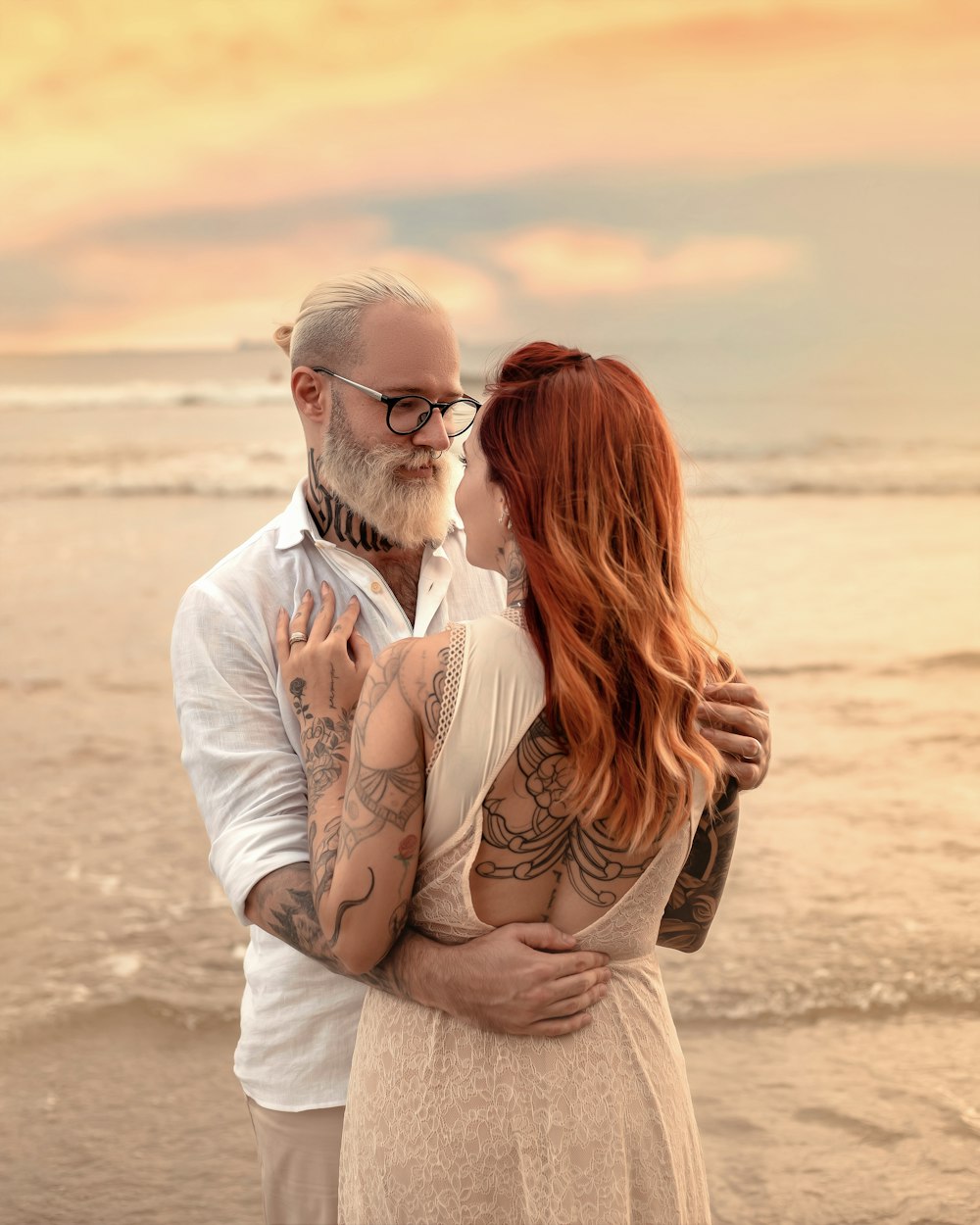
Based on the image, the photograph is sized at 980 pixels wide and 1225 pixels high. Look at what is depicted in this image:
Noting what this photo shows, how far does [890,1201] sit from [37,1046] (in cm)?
306

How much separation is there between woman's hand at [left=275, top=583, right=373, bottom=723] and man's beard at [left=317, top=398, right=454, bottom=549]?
32 cm

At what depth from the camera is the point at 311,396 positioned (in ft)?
7.98

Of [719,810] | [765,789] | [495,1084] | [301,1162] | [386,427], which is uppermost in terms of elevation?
[386,427]

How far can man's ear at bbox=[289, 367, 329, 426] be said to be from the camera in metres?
2.41

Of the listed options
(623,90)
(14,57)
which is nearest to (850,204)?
(623,90)

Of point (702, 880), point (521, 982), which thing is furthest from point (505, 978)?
point (702, 880)

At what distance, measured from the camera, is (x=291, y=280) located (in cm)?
2039

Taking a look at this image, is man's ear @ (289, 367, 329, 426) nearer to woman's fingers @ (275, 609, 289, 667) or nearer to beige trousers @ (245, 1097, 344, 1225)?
woman's fingers @ (275, 609, 289, 667)

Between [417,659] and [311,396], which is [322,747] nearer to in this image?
[417,659]

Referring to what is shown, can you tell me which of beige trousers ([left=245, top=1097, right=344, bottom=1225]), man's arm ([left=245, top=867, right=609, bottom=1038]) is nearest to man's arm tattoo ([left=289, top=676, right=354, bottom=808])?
man's arm ([left=245, top=867, right=609, bottom=1038])

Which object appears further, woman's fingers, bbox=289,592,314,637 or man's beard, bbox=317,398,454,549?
man's beard, bbox=317,398,454,549

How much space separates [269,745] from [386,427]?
646 millimetres

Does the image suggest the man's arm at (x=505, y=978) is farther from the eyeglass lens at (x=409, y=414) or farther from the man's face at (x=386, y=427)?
the eyeglass lens at (x=409, y=414)

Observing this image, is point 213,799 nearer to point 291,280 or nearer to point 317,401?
point 317,401
